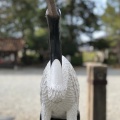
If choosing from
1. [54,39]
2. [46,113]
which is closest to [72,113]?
[46,113]

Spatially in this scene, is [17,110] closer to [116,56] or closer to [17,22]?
[17,22]

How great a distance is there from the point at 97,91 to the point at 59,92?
2.16 metres

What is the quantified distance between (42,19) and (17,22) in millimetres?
2221

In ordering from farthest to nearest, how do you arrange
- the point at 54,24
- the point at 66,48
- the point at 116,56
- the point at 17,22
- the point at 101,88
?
the point at 116,56 → the point at 17,22 → the point at 66,48 → the point at 101,88 → the point at 54,24

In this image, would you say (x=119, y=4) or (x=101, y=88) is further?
(x=119, y=4)

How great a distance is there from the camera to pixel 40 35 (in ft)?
72.5

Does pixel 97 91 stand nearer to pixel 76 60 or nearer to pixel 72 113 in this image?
pixel 72 113

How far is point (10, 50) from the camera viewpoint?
22344 millimetres

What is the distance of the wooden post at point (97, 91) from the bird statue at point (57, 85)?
1748mm

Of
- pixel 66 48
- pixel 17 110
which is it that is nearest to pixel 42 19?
pixel 66 48

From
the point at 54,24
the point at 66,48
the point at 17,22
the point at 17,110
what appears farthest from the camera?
the point at 17,22

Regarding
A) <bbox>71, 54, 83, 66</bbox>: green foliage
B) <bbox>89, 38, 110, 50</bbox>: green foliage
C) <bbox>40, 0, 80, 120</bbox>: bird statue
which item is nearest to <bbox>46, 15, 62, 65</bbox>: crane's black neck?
<bbox>40, 0, 80, 120</bbox>: bird statue

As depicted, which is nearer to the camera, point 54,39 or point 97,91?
point 54,39

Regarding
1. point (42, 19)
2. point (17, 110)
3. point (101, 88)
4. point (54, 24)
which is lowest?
point (17, 110)
